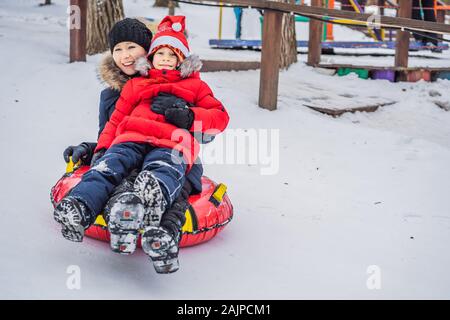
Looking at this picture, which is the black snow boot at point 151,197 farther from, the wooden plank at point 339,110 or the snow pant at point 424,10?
the snow pant at point 424,10

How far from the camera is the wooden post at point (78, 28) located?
21.1ft

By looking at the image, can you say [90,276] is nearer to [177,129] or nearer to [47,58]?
[177,129]

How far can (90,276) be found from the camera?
8.32 feet

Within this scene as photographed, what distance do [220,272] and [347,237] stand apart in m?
0.84

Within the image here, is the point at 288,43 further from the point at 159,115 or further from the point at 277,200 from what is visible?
the point at 159,115

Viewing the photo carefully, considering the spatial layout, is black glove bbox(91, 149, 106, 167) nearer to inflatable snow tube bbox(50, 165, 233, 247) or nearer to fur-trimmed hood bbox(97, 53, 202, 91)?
inflatable snow tube bbox(50, 165, 233, 247)

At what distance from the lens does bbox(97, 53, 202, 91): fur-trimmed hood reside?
3.19 m

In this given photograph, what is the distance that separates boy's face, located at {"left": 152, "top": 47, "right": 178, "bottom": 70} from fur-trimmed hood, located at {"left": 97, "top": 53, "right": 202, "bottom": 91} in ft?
0.13

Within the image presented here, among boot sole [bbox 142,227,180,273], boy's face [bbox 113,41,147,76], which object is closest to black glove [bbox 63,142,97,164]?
boy's face [bbox 113,41,147,76]

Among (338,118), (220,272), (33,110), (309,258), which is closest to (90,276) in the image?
(220,272)

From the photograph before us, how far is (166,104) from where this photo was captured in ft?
10.1

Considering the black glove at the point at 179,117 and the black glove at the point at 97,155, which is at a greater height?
the black glove at the point at 179,117

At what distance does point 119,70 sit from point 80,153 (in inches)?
18.9

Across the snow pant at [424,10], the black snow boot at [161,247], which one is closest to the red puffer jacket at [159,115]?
the black snow boot at [161,247]
